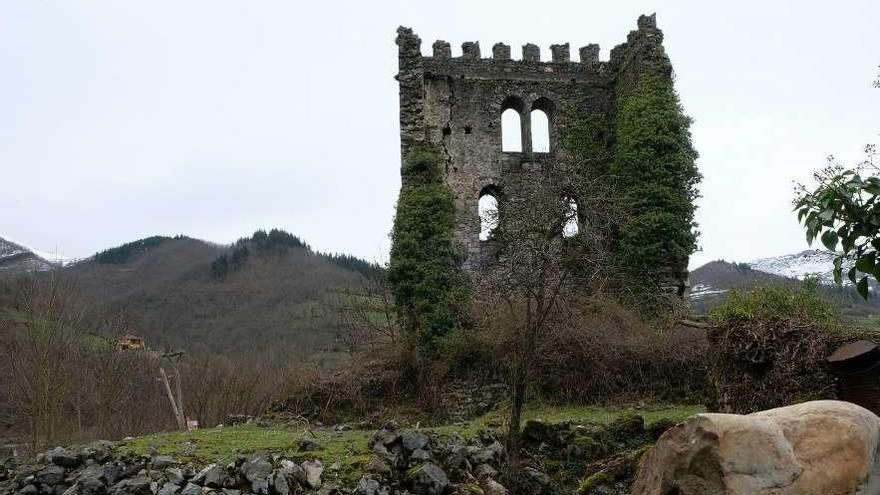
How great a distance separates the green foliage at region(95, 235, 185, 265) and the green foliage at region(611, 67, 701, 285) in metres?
77.1

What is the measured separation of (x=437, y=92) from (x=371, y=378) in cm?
920

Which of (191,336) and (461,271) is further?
(191,336)

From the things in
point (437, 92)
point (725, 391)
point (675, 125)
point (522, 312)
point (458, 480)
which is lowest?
point (458, 480)

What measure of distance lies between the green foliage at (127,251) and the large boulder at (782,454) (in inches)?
3526

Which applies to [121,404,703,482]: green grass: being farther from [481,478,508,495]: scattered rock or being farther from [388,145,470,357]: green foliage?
[388,145,470,357]: green foliage

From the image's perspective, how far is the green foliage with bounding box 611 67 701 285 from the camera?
20.5 metres

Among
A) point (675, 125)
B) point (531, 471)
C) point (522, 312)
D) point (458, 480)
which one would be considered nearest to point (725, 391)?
point (531, 471)

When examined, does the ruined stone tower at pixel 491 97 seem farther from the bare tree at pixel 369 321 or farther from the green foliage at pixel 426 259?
the bare tree at pixel 369 321

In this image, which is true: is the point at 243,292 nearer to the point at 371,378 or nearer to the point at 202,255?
the point at 202,255

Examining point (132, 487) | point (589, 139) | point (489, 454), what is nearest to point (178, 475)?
point (132, 487)

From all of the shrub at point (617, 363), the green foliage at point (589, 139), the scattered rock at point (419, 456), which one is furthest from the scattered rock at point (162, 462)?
the green foliage at point (589, 139)

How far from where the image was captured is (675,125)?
21.2 metres

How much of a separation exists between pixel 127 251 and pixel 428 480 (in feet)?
291

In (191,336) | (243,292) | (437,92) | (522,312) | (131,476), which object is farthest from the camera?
(243,292)
